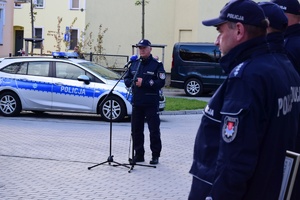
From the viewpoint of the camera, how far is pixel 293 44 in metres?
4.97

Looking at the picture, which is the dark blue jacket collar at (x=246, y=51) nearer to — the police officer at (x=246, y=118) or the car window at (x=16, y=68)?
the police officer at (x=246, y=118)

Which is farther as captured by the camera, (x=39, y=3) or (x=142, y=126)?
(x=39, y=3)

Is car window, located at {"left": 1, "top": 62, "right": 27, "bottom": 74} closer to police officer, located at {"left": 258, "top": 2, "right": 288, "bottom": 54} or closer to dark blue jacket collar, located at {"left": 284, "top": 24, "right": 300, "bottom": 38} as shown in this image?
dark blue jacket collar, located at {"left": 284, "top": 24, "right": 300, "bottom": 38}

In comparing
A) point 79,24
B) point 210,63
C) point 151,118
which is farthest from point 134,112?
point 79,24

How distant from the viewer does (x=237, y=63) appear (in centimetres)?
360

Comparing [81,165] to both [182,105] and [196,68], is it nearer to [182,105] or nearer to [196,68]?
[182,105]

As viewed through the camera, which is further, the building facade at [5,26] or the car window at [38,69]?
the building facade at [5,26]

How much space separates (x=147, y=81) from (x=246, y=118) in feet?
24.1

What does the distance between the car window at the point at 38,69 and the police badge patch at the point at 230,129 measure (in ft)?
48.3

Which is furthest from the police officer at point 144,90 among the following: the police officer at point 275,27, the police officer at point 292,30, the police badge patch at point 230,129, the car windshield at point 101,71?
the police badge patch at point 230,129

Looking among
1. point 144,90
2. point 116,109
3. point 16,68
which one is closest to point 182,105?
point 116,109

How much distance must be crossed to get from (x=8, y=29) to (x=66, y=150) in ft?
70.7

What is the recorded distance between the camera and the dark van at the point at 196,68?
28.6 m

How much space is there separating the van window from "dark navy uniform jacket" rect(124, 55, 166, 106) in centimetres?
1799
